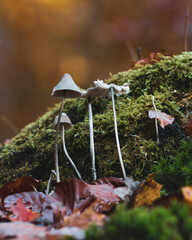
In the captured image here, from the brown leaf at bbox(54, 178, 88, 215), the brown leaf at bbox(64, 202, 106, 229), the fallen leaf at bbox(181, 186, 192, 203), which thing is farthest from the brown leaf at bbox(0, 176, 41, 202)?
the fallen leaf at bbox(181, 186, 192, 203)

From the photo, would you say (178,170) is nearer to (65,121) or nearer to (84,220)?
(84,220)

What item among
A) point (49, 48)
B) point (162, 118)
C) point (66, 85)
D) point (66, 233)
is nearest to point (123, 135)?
point (162, 118)

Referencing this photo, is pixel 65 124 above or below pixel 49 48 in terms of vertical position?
below

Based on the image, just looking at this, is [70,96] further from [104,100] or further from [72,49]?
[72,49]

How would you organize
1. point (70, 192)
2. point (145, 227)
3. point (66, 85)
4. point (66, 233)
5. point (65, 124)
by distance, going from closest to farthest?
1. point (145, 227)
2. point (66, 233)
3. point (70, 192)
4. point (66, 85)
5. point (65, 124)

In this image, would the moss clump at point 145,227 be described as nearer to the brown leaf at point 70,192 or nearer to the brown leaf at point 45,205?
the brown leaf at point 45,205

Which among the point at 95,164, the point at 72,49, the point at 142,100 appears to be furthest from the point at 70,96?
the point at 72,49
